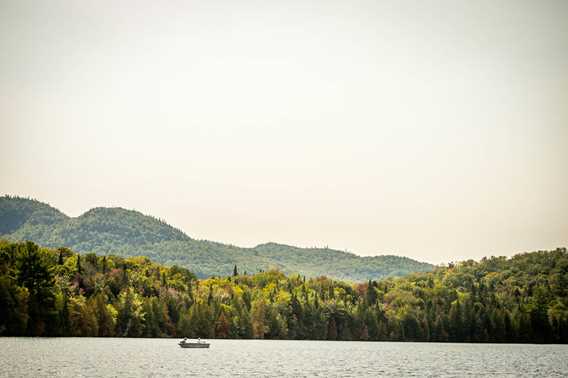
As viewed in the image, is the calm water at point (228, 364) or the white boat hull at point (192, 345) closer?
the calm water at point (228, 364)

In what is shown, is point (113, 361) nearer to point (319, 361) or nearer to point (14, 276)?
point (319, 361)

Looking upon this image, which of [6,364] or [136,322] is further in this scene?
[136,322]

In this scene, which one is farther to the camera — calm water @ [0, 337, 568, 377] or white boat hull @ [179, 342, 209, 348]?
white boat hull @ [179, 342, 209, 348]

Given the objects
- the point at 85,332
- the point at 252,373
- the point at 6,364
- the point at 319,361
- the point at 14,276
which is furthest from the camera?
the point at 85,332

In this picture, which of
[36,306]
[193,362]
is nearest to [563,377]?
[193,362]

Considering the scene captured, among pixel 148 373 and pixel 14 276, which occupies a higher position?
pixel 14 276

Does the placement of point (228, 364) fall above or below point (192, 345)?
below

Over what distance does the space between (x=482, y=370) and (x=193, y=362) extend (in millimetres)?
46344

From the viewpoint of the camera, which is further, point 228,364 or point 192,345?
point 192,345

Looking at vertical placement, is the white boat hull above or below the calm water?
above

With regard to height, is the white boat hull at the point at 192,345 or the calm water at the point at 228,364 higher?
the white boat hull at the point at 192,345

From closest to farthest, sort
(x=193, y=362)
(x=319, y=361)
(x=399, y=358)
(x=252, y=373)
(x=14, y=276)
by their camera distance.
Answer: (x=252, y=373), (x=193, y=362), (x=319, y=361), (x=399, y=358), (x=14, y=276)

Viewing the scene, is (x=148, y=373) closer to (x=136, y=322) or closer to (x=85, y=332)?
(x=85, y=332)

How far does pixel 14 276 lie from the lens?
167000mm
